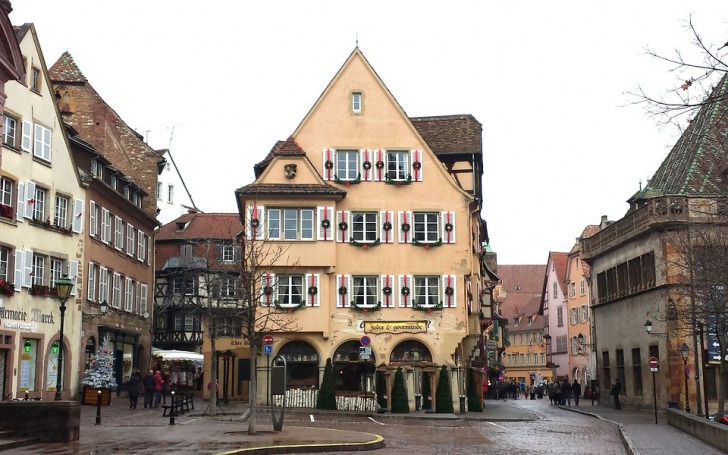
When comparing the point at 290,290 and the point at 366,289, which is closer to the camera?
the point at 290,290

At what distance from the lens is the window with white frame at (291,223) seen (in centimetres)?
4409

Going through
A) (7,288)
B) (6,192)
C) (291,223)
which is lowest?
(7,288)

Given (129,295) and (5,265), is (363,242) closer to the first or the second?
(129,295)

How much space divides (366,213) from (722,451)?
1015 inches

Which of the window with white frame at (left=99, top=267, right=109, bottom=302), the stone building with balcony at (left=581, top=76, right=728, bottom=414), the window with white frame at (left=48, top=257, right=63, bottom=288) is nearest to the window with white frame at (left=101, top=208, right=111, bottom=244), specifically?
the window with white frame at (left=99, top=267, right=109, bottom=302)

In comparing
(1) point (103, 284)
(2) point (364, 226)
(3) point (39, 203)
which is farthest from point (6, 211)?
(2) point (364, 226)

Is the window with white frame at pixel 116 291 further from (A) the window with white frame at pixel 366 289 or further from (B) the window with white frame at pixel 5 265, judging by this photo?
(A) the window with white frame at pixel 366 289

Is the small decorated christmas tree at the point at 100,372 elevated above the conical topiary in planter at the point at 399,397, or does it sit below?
above

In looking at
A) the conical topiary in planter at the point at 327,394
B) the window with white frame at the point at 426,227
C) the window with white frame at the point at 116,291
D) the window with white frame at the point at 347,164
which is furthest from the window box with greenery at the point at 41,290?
the window with white frame at the point at 426,227

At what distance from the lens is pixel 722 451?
21.8 meters

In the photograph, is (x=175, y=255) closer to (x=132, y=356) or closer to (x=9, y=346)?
(x=132, y=356)

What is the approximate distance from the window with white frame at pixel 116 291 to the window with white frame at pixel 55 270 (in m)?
6.40

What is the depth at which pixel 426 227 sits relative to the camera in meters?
45.8

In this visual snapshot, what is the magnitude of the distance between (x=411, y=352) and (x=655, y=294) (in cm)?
1213
